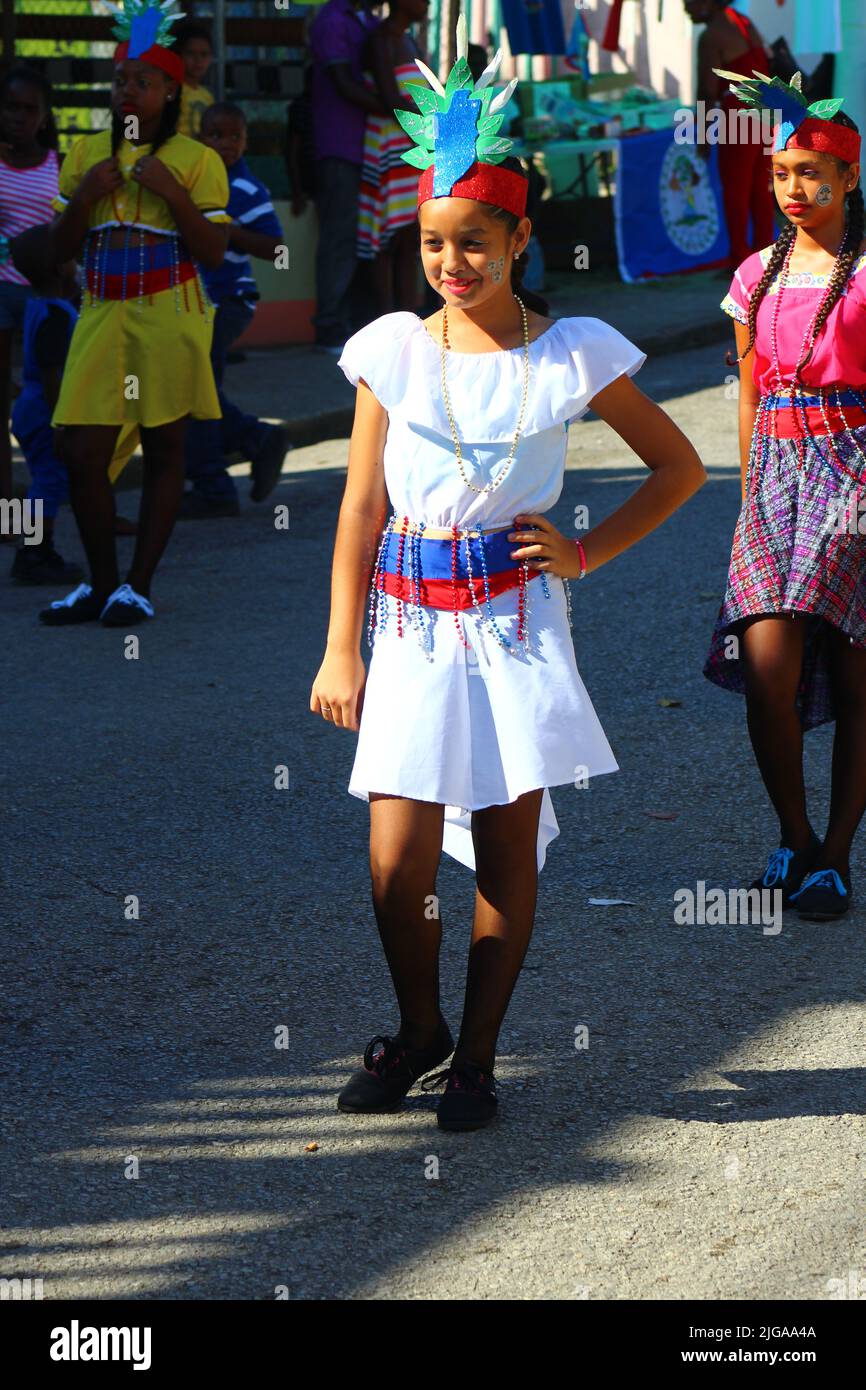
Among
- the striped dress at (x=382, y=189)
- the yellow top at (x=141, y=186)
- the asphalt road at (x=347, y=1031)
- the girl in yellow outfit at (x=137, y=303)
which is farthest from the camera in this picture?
the striped dress at (x=382, y=189)

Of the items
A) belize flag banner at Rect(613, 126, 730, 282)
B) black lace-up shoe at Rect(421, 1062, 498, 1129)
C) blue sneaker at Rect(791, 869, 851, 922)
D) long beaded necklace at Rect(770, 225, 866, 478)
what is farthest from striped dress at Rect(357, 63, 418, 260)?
black lace-up shoe at Rect(421, 1062, 498, 1129)

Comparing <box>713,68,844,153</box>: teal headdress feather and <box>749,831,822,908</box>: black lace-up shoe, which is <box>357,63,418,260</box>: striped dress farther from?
<box>749,831,822,908</box>: black lace-up shoe

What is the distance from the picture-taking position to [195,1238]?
311cm

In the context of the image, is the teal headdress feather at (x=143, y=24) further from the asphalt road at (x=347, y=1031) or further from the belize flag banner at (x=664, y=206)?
the belize flag banner at (x=664, y=206)

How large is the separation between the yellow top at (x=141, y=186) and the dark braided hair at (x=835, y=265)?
112 inches

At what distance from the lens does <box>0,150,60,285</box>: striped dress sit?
27.0 feet

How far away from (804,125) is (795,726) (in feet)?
4.52

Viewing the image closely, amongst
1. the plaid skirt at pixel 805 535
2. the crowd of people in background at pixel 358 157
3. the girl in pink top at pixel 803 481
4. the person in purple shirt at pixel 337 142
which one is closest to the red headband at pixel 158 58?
the girl in pink top at pixel 803 481

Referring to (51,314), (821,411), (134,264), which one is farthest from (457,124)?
(51,314)

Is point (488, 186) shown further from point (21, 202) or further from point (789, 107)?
point (21, 202)

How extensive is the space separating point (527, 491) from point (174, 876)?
1.78m

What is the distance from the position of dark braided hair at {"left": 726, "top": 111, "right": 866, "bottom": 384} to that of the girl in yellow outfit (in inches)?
110

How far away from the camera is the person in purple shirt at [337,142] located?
12508mm

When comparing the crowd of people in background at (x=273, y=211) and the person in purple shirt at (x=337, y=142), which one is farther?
the person in purple shirt at (x=337, y=142)
